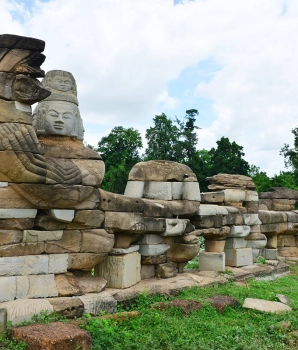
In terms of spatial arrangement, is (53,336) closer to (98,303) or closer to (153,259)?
(98,303)

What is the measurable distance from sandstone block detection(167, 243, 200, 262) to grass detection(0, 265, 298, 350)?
107 cm

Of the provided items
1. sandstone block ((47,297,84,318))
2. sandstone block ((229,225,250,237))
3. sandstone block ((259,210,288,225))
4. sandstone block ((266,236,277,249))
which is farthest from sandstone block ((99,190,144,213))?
sandstone block ((266,236,277,249))

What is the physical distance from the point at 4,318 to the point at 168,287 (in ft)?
10.1

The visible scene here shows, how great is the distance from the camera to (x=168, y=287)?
7.18 meters

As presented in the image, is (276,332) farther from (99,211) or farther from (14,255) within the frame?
(14,255)

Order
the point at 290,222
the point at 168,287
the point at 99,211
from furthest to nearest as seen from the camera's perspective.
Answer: the point at 290,222
the point at 168,287
the point at 99,211

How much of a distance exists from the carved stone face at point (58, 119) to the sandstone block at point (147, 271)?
277 cm

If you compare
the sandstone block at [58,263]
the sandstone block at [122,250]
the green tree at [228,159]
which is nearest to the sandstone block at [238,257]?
the sandstone block at [122,250]

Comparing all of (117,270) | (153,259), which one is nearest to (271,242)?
(153,259)

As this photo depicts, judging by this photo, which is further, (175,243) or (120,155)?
(120,155)

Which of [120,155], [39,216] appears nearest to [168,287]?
[39,216]

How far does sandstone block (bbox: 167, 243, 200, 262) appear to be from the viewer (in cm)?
814

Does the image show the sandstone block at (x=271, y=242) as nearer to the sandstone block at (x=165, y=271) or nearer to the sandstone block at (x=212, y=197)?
the sandstone block at (x=212, y=197)

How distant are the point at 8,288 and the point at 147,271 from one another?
295 centimetres
